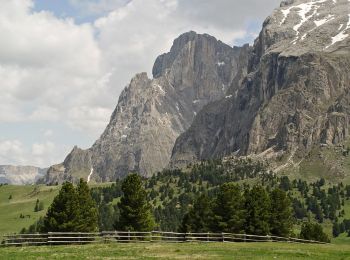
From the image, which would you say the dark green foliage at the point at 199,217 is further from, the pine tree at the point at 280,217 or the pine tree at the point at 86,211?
the pine tree at the point at 86,211

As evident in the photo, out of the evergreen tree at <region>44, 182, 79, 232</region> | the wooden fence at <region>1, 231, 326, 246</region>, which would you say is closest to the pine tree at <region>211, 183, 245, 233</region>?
the wooden fence at <region>1, 231, 326, 246</region>

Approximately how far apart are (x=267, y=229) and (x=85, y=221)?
3472 centimetres

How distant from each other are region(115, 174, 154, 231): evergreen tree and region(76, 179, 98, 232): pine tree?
534cm

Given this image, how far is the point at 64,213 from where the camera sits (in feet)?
286

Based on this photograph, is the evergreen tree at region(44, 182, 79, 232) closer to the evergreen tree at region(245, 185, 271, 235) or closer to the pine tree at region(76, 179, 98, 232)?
the pine tree at region(76, 179, 98, 232)

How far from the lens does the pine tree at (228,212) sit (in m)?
95.2

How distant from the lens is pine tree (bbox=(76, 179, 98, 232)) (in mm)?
88812

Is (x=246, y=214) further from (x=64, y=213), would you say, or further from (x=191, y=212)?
(x=64, y=213)

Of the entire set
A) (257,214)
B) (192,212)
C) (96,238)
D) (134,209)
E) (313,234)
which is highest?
(192,212)

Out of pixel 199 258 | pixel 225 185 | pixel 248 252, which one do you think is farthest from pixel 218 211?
pixel 199 258

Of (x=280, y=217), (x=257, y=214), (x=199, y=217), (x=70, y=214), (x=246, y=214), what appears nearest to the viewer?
(x=70, y=214)

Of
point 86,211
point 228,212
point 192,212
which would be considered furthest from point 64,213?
point 192,212

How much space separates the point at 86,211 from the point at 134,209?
976 centimetres

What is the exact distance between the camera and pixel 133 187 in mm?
88688
